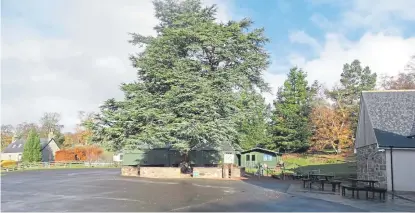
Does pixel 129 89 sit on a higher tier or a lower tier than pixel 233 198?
higher

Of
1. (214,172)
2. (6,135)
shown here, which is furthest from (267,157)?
(6,135)

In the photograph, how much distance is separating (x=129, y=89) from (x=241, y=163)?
21.8 m

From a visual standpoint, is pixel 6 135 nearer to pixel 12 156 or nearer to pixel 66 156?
pixel 12 156

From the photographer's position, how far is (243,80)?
29250 mm

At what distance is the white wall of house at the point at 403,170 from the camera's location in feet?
65.2

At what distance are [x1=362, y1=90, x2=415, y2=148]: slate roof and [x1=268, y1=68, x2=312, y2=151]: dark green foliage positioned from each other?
27.6 metres

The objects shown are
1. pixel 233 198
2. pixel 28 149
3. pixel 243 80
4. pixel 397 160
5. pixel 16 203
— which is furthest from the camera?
pixel 28 149

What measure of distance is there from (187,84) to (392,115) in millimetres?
14152

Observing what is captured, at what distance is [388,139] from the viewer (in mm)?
20688

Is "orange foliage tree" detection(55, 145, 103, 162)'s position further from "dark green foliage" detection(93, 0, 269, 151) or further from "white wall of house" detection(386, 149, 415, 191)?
"white wall of house" detection(386, 149, 415, 191)

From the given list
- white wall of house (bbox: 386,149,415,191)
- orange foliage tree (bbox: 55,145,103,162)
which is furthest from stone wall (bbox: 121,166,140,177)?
orange foliage tree (bbox: 55,145,103,162)

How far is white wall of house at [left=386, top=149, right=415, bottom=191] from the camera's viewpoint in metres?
19.9

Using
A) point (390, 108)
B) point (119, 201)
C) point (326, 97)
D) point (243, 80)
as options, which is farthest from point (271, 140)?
point (119, 201)

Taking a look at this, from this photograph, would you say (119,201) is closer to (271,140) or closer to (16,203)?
(16,203)
